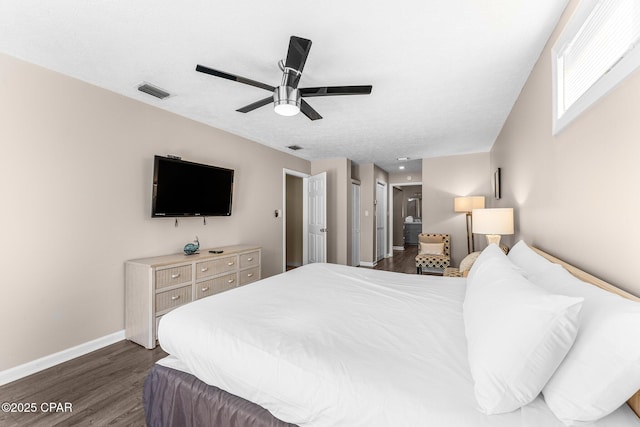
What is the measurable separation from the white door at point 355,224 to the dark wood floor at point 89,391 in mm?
4365

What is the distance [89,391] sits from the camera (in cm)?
189

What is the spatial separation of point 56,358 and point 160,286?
2.99 feet

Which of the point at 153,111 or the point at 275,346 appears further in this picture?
the point at 153,111

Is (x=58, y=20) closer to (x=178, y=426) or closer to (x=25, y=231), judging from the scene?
(x=25, y=231)

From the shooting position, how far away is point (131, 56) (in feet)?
6.81

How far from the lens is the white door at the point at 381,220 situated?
686 cm

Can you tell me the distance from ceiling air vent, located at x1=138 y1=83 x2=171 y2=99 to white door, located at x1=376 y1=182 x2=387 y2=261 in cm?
517

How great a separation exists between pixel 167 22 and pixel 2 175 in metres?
1.74

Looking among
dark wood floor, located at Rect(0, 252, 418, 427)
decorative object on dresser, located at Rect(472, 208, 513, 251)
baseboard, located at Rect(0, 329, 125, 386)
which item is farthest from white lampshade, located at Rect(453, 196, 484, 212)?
baseboard, located at Rect(0, 329, 125, 386)

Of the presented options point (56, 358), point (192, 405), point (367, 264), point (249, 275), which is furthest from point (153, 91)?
point (367, 264)

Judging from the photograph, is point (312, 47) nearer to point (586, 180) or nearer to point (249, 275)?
point (586, 180)

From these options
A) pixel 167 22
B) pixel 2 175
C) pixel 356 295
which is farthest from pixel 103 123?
pixel 356 295

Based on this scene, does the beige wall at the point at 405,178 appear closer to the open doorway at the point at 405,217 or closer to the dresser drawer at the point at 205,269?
the open doorway at the point at 405,217

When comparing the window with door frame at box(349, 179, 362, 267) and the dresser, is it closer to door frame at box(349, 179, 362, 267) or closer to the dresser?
the dresser
